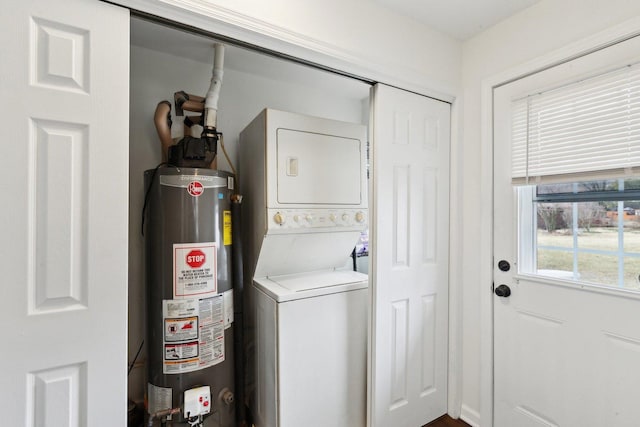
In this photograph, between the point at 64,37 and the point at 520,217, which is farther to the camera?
the point at 520,217

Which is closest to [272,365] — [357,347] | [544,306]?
[357,347]

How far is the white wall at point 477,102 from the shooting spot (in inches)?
58.4

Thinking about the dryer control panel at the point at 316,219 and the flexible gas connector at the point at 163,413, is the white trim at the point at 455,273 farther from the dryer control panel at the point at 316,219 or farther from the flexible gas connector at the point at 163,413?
the flexible gas connector at the point at 163,413

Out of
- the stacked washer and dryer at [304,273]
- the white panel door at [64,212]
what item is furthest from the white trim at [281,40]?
the stacked washer and dryer at [304,273]

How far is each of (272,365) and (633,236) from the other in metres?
1.80

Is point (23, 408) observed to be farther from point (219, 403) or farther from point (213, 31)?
point (213, 31)

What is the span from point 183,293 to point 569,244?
1967 millimetres

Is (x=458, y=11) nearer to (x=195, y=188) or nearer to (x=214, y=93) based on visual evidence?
(x=214, y=93)

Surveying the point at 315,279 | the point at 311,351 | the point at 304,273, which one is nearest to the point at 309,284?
the point at 315,279

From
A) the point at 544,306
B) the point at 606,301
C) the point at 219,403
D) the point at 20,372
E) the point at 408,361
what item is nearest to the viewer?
the point at 20,372

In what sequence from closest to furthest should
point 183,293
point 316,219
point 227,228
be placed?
point 183,293, point 227,228, point 316,219

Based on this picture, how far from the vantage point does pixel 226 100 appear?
2.15m

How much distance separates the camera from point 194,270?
1516mm

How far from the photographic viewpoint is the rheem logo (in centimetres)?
153
